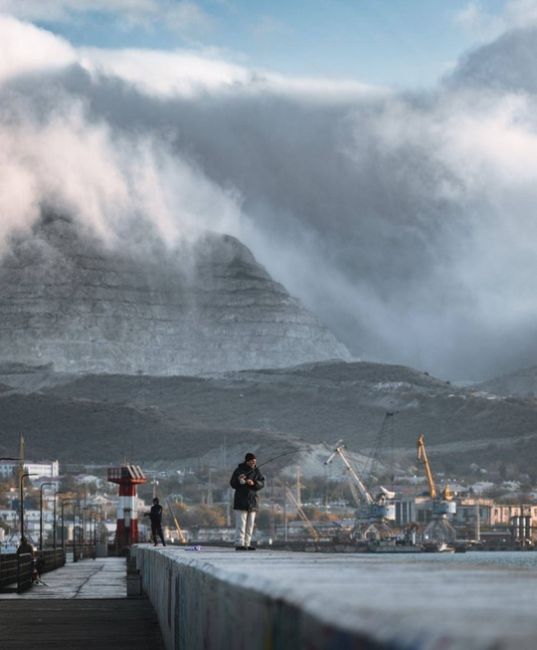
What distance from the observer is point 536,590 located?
6469mm

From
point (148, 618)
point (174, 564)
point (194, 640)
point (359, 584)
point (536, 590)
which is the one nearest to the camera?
point (536, 590)

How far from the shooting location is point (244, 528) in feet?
112

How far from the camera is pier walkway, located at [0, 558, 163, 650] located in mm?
21906

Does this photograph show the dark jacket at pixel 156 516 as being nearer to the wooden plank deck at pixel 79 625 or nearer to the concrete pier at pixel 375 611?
the wooden plank deck at pixel 79 625

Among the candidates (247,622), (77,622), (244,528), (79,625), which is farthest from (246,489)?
(247,622)

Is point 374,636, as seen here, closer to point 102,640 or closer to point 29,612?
point 102,640

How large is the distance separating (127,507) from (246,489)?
141574 millimetres

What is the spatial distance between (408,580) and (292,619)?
1640mm

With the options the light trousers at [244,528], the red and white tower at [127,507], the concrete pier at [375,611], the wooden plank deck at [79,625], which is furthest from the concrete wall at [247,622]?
the red and white tower at [127,507]

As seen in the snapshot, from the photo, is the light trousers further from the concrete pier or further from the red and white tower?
the red and white tower

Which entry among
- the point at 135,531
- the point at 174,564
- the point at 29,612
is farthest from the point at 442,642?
the point at 135,531

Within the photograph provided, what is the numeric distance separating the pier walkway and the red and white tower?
125391 mm

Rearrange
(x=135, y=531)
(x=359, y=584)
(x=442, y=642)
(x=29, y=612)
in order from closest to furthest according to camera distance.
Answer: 1. (x=442, y=642)
2. (x=359, y=584)
3. (x=29, y=612)
4. (x=135, y=531)

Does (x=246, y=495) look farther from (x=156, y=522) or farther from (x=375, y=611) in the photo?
(x=375, y=611)
